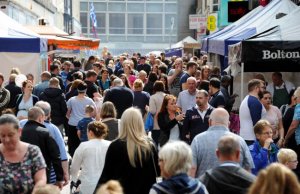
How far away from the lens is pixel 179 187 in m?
6.05

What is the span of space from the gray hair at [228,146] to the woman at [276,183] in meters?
1.52

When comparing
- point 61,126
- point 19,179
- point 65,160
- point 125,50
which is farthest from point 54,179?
point 125,50

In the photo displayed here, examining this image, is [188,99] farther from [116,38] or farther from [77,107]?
[116,38]

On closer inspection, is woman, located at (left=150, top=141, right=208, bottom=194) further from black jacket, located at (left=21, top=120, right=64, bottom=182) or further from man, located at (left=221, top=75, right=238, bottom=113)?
man, located at (left=221, top=75, right=238, bottom=113)

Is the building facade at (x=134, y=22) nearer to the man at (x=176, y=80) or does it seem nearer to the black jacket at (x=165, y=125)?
the man at (x=176, y=80)

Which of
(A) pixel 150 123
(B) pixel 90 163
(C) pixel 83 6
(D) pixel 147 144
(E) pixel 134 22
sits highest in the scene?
(C) pixel 83 6

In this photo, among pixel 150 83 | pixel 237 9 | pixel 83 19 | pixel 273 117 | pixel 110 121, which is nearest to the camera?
pixel 110 121

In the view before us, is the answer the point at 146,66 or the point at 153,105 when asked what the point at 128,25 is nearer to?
the point at 146,66

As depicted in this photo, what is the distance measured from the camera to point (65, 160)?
30.6ft

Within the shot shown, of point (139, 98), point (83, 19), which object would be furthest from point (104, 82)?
point (83, 19)

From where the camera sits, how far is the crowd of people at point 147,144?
619 cm

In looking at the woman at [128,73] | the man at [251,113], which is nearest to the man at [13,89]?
the woman at [128,73]

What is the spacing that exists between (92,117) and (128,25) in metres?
83.4

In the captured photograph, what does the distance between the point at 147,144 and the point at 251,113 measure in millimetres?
3817
